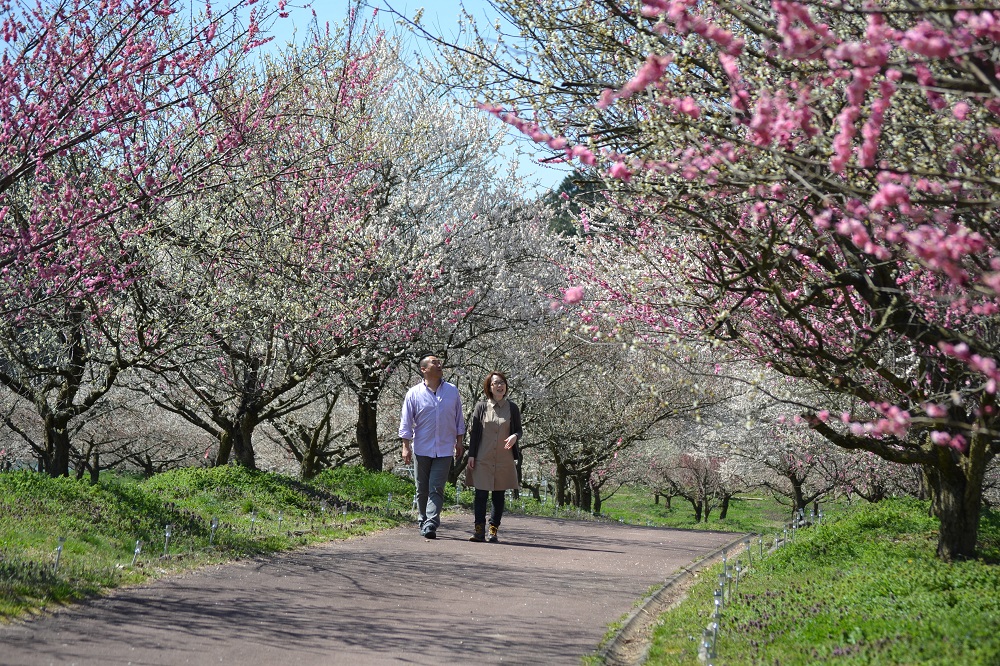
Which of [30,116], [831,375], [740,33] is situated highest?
[740,33]

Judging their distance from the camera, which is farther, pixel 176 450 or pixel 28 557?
pixel 176 450

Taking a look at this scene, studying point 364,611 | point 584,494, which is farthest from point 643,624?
point 584,494

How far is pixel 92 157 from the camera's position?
40.1 ft

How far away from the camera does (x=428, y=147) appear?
843 inches

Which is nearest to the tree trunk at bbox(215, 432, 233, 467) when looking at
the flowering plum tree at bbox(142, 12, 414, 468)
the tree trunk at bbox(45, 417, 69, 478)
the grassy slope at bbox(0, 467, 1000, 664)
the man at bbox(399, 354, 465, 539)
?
the flowering plum tree at bbox(142, 12, 414, 468)

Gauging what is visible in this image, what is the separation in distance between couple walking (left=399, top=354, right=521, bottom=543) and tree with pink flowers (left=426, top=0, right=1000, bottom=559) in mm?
1860

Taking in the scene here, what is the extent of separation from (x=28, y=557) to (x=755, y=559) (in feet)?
26.0

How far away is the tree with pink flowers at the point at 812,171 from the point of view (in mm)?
4098

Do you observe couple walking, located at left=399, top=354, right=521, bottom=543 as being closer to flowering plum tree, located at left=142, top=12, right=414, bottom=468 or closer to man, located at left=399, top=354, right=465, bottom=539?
man, located at left=399, top=354, right=465, bottom=539

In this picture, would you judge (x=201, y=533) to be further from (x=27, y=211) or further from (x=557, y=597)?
(x=27, y=211)

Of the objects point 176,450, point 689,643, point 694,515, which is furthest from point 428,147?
point 694,515

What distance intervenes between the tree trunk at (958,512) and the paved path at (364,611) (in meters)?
2.95

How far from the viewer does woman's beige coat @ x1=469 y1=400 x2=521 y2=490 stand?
38.9 feet

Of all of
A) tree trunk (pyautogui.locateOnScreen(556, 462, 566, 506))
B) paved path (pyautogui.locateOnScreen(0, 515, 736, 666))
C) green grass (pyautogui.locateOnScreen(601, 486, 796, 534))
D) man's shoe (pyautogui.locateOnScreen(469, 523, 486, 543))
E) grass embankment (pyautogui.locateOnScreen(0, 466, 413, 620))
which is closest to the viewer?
paved path (pyautogui.locateOnScreen(0, 515, 736, 666))
